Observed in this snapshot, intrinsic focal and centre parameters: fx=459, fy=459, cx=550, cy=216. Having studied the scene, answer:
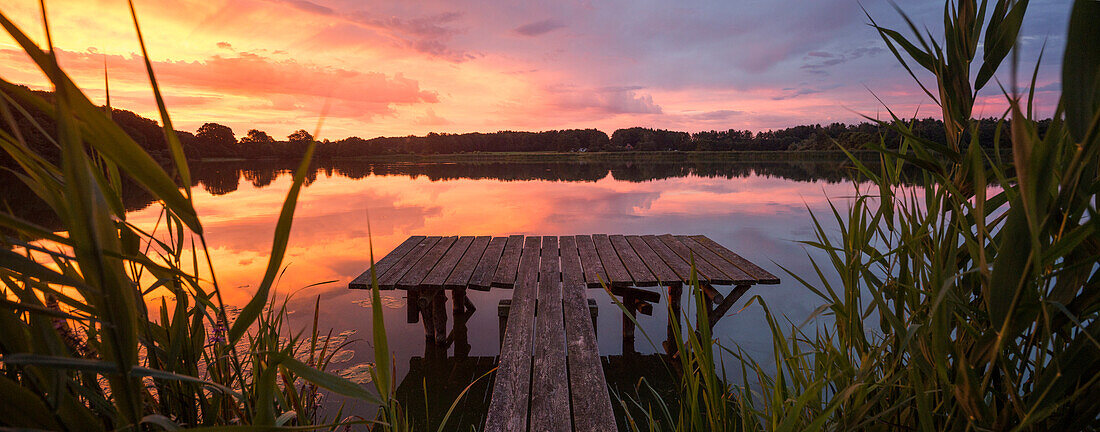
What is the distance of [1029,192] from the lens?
52cm

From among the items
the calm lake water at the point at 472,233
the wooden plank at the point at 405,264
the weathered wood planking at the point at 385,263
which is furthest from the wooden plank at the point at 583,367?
the weathered wood planking at the point at 385,263

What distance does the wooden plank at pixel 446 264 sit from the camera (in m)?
4.47

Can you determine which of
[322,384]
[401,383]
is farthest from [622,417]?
[322,384]

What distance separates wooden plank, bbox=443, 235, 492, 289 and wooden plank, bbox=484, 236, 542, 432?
0.54m

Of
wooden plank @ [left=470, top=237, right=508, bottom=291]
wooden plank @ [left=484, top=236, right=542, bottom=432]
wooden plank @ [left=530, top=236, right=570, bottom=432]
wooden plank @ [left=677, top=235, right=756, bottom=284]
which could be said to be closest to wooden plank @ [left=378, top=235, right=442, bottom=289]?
wooden plank @ [left=470, top=237, right=508, bottom=291]

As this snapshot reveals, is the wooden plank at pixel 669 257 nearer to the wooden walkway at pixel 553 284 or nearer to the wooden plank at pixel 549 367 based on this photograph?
the wooden walkway at pixel 553 284

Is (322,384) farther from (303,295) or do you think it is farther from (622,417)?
(303,295)

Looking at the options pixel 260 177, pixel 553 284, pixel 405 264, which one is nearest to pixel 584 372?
pixel 553 284

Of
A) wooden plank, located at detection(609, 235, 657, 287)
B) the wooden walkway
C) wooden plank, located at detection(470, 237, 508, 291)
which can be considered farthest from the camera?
wooden plank, located at detection(470, 237, 508, 291)

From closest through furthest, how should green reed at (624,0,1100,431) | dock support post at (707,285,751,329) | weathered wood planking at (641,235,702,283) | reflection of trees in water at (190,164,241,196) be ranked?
green reed at (624,0,1100,431) → weathered wood planking at (641,235,702,283) → dock support post at (707,285,751,329) → reflection of trees in water at (190,164,241,196)

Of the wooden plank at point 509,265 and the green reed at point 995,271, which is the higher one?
the green reed at point 995,271

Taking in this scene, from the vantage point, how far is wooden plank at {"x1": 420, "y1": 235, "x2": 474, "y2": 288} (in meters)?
4.47

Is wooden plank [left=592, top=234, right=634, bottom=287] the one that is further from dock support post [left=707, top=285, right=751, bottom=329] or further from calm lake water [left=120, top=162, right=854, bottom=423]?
dock support post [left=707, top=285, right=751, bottom=329]

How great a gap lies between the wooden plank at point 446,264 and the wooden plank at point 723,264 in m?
2.44
